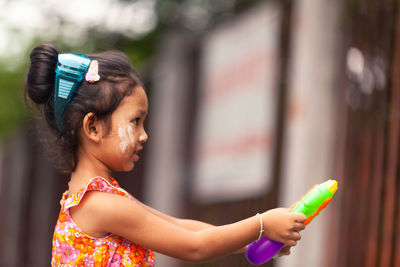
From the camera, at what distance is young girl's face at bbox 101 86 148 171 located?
208cm

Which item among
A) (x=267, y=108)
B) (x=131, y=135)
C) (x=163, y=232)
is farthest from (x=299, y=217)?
(x=267, y=108)

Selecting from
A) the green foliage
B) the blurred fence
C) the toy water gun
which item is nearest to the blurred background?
the blurred fence

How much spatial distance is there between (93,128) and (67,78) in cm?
18

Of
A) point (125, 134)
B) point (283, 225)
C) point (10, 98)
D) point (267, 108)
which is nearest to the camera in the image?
point (283, 225)

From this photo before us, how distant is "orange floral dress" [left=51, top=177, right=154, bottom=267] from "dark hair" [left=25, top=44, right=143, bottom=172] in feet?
0.69

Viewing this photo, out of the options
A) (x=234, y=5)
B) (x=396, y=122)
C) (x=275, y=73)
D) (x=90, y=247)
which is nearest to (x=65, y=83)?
(x=90, y=247)

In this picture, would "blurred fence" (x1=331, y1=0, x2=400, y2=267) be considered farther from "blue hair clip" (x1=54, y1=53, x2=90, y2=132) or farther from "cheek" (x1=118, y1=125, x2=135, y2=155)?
"blue hair clip" (x1=54, y1=53, x2=90, y2=132)

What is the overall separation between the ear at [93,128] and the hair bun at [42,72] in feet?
0.59

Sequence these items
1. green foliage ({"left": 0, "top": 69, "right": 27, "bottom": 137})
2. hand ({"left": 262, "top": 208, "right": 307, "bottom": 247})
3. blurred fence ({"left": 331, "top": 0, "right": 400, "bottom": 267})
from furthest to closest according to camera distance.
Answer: green foliage ({"left": 0, "top": 69, "right": 27, "bottom": 137})
blurred fence ({"left": 331, "top": 0, "right": 400, "bottom": 267})
hand ({"left": 262, "top": 208, "right": 307, "bottom": 247})

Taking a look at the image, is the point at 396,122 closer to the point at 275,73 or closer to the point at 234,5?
the point at 275,73

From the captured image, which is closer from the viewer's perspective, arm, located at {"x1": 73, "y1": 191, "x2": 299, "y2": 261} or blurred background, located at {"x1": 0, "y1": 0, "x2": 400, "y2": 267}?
arm, located at {"x1": 73, "y1": 191, "x2": 299, "y2": 261}

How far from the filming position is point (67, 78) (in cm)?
209

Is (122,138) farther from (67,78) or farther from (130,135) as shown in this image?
(67,78)

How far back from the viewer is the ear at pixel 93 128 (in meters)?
2.08
